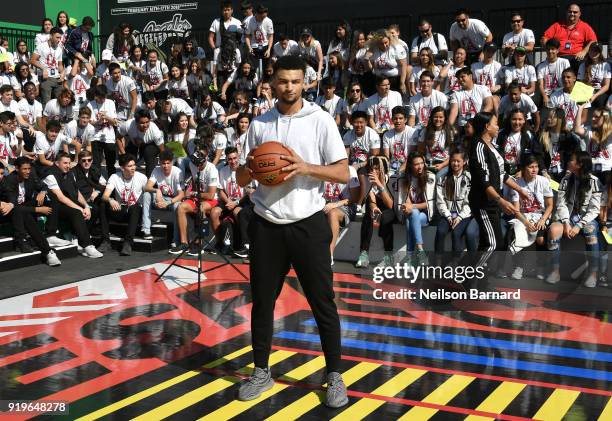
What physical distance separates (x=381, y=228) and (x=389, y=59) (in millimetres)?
4895

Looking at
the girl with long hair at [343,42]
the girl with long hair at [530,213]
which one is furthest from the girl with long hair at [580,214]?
the girl with long hair at [343,42]

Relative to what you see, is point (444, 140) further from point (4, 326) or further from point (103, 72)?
point (103, 72)

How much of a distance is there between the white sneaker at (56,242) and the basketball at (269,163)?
23.2ft

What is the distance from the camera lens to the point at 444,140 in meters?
11.4

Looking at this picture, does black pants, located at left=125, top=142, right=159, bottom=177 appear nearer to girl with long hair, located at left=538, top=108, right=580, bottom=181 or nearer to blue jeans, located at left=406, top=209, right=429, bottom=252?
blue jeans, located at left=406, top=209, right=429, bottom=252

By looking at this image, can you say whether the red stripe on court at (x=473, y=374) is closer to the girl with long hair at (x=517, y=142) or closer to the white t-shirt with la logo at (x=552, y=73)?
the girl with long hair at (x=517, y=142)

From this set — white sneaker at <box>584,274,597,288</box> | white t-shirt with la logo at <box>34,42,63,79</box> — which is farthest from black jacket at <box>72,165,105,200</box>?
white sneaker at <box>584,274,597,288</box>

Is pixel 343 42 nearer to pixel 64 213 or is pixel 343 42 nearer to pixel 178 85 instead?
pixel 178 85

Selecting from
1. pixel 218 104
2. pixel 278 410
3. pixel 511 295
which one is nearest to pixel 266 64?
pixel 218 104

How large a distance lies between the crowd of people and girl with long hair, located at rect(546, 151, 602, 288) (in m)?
0.02

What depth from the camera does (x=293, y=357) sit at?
6379 mm

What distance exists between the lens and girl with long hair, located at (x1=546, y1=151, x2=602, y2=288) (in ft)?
30.5

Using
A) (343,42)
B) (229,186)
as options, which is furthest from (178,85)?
(229,186)

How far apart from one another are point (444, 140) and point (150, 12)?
14071 millimetres
